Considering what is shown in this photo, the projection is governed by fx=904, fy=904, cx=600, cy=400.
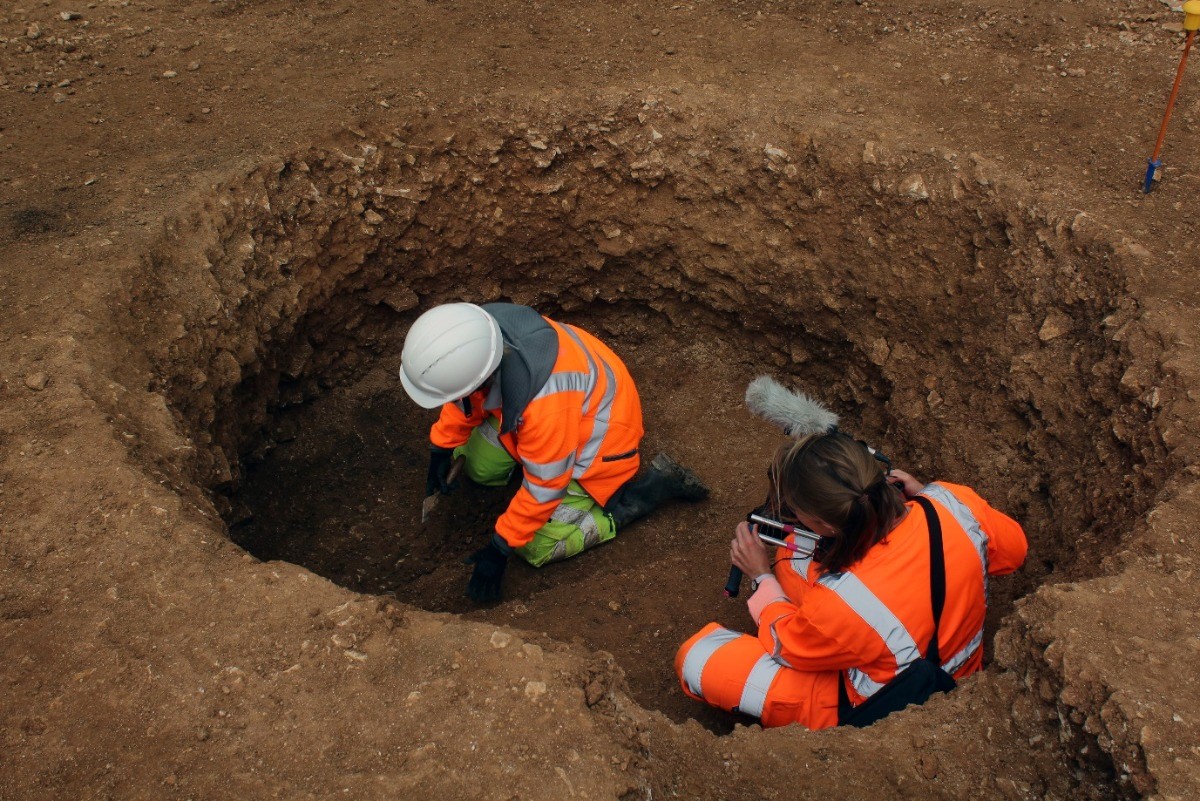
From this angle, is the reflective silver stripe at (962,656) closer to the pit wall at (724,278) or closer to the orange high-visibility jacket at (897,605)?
the orange high-visibility jacket at (897,605)

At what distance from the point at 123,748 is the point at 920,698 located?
7.77 feet

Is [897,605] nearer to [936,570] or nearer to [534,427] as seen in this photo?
[936,570]

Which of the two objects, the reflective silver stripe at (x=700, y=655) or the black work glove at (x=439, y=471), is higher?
the reflective silver stripe at (x=700, y=655)

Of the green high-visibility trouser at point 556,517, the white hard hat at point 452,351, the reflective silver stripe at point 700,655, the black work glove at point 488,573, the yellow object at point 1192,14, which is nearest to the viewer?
the reflective silver stripe at point 700,655

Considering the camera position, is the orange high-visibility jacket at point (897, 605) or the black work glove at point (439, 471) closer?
the orange high-visibility jacket at point (897, 605)

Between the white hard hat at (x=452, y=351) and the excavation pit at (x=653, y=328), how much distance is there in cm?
96

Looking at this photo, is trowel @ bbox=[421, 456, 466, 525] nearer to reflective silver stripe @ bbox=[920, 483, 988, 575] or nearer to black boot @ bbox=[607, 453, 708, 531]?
black boot @ bbox=[607, 453, 708, 531]

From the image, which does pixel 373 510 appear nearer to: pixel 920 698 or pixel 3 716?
pixel 3 716

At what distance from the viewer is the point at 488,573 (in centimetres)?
420

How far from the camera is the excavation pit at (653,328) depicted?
12.9 ft

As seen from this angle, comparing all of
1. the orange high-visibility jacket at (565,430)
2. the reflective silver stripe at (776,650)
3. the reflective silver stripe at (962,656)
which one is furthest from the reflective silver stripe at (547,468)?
the reflective silver stripe at (962,656)

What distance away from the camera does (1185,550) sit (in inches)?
112

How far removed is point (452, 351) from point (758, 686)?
1.70 meters

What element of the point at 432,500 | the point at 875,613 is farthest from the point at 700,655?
the point at 432,500
